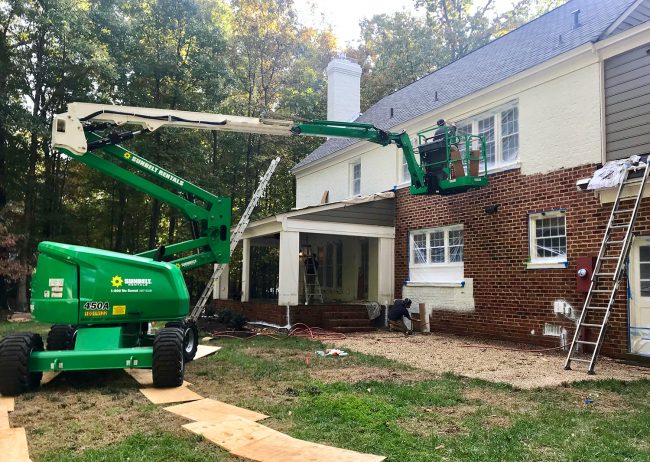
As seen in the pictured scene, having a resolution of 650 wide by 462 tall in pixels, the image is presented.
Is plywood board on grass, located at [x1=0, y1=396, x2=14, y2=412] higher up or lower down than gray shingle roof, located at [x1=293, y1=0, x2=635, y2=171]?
lower down

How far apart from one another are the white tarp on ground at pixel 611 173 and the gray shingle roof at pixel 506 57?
2.50 meters

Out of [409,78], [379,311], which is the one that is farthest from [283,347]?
[409,78]

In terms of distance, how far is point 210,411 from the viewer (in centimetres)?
529

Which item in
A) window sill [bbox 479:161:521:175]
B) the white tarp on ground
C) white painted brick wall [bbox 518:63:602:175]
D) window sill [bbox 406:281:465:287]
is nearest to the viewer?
the white tarp on ground

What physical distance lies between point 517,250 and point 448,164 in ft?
7.88

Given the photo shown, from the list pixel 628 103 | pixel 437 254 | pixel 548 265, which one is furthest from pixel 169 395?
pixel 437 254

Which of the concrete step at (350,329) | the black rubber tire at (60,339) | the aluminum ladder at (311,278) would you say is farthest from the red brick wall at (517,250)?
the black rubber tire at (60,339)

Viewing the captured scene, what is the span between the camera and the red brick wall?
31.3ft

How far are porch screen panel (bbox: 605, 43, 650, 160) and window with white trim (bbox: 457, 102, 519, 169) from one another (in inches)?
88.4

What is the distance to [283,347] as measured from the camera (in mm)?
10383

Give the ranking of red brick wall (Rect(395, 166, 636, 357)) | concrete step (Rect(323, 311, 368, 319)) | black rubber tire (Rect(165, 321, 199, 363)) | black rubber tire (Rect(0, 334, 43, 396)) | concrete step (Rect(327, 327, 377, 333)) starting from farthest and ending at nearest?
concrete step (Rect(323, 311, 368, 319))
concrete step (Rect(327, 327, 377, 333))
red brick wall (Rect(395, 166, 636, 357))
black rubber tire (Rect(165, 321, 199, 363))
black rubber tire (Rect(0, 334, 43, 396))

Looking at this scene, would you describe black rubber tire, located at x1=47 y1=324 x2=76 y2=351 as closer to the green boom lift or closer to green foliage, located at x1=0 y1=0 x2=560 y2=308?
the green boom lift

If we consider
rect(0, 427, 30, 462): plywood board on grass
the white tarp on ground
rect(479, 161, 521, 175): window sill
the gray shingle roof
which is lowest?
rect(0, 427, 30, 462): plywood board on grass

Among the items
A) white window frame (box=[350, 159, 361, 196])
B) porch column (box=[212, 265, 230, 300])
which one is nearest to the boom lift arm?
white window frame (box=[350, 159, 361, 196])
